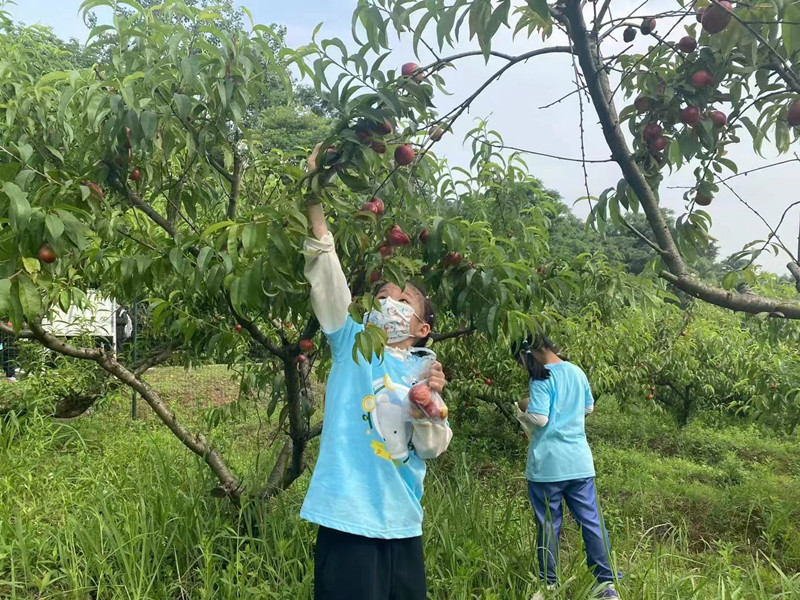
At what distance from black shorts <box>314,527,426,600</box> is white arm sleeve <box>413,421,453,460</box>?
0.27 m

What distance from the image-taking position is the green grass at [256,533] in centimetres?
226

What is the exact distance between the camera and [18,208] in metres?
1.25

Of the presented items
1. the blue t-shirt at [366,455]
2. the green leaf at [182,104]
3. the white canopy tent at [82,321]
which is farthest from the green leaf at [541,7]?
the white canopy tent at [82,321]

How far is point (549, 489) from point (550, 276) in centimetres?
103

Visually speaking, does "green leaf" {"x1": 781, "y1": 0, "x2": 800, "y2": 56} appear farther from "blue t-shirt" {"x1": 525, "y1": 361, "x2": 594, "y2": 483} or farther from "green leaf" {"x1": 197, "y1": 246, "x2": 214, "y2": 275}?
"blue t-shirt" {"x1": 525, "y1": 361, "x2": 594, "y2": 483}

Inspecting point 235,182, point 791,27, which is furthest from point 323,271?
point 791,27

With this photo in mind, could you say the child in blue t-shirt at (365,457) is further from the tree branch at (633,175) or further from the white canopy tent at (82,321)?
the white canopy tent at (82,321)

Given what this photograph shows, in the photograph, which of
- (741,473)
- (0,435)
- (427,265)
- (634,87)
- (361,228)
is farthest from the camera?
(741,473)

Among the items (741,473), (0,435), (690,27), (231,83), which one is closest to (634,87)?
(690,27)

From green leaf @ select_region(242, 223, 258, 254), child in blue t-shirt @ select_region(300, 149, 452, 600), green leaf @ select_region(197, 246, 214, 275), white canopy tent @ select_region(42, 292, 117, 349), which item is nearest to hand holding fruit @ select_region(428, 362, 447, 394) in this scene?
child in blue t-shirt @ select_region(300, 149, 452, 600)

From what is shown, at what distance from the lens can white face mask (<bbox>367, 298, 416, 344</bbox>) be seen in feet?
5.84

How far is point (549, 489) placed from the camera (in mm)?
2840

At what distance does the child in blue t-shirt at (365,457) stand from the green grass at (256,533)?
695 millimetres

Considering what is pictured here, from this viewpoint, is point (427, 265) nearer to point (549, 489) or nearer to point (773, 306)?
point (773, 306)
